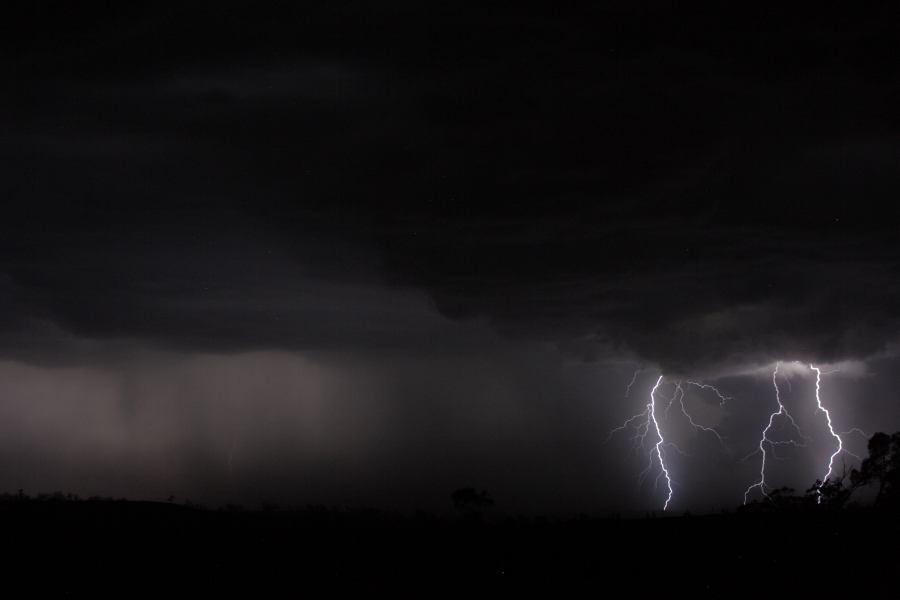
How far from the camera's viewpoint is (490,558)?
65.5 feet

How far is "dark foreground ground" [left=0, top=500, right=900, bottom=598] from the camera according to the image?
1752cm

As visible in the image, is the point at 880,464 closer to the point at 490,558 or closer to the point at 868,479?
the point at 868,479

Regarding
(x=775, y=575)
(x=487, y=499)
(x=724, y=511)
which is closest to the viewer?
(x=775, y=575)

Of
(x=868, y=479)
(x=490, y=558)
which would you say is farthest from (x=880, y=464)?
(x=490, y=558)

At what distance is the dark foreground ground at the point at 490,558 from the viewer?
17.5m

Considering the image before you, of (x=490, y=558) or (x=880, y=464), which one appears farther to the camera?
(x=880, y=464)

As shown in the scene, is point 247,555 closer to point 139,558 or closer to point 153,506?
point 139,558

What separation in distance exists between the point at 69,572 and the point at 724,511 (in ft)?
51.5

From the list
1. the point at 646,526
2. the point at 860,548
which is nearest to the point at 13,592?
the point at 646,526

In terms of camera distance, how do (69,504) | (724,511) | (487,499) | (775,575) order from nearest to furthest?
(775,575), (724,511), (69,504), (487,499)

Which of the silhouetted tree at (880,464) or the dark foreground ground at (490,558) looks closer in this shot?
the dark foreground ground at (490,558)

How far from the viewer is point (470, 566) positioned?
19.4 metres

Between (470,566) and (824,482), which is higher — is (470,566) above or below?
below

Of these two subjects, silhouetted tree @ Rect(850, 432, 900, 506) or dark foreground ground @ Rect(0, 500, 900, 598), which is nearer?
dark foreground ground @ Rect(0, 500, 900, 598)
